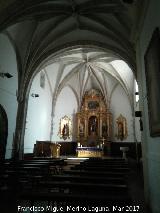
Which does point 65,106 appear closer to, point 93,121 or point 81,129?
point 81,129

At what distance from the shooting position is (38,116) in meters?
18.1

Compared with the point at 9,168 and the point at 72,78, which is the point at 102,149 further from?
the point at 9,168

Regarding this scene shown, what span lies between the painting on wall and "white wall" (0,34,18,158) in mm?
9300

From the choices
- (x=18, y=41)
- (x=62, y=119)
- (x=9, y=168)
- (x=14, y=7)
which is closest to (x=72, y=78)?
(x=62, y=119)

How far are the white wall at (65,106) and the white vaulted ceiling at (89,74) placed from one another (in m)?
0.57

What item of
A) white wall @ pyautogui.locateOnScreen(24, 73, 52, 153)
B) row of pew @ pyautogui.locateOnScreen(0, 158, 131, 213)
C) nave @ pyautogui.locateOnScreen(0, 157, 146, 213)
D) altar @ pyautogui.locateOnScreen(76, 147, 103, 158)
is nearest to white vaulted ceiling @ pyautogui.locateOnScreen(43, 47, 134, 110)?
white wall @ pyautogui.locateOnScreen(24, 73, 52, 153)

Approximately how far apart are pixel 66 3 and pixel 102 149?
42.8 ft

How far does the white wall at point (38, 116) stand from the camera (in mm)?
16016

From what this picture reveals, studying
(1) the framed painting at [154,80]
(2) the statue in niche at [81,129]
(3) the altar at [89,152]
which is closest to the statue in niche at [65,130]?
(2) the statue in niche at [81,129]

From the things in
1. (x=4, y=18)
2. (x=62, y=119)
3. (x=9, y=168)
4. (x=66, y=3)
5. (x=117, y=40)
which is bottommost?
(x=9, y=168)

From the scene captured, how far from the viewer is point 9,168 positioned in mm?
7281

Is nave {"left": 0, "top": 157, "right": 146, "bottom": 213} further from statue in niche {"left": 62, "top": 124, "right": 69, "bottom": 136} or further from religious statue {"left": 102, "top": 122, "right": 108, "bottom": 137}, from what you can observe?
statue in niche {"left": 62, "top": 124, "right": 69, "bottom": 136}

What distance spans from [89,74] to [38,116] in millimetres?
7724

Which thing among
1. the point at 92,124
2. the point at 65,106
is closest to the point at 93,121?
the point at 92,124
